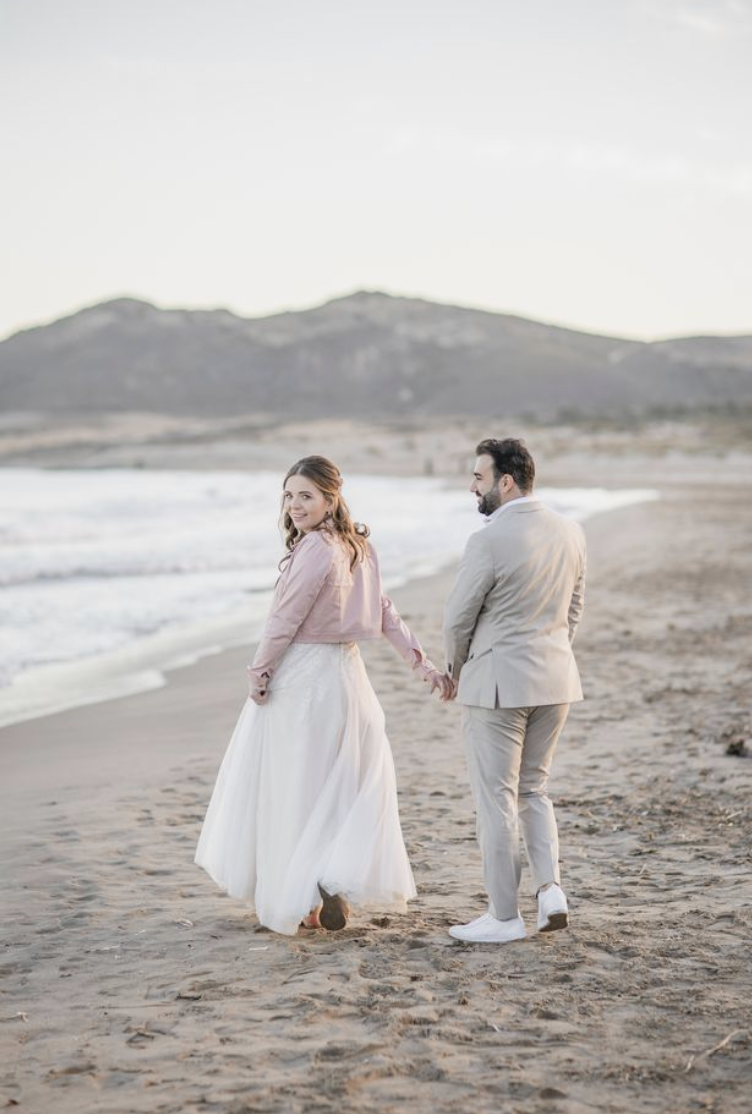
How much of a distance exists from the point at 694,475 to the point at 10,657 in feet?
139

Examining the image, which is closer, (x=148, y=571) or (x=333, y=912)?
(x=333, y=912)

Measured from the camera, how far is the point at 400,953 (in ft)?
14.5

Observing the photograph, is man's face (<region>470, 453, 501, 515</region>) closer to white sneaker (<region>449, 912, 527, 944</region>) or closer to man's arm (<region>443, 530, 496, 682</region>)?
man's arm (<region>443, 530, 496, 682</region>)

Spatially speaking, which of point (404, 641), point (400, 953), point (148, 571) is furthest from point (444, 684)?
point (148, 571)

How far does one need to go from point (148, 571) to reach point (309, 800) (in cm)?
1431

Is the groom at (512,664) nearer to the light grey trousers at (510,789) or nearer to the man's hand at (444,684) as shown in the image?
the light grey trousers at (510,789)

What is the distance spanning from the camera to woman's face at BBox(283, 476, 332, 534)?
4.58 metres

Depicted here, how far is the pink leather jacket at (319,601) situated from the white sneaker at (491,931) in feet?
3.08

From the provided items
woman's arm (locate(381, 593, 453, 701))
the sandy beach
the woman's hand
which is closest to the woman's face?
woman's arm (locate(381, 593, 453, 701))

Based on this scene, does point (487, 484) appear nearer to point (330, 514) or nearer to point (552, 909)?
point (330, 514)

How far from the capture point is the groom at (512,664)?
4.23 meters

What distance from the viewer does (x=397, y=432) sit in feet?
285

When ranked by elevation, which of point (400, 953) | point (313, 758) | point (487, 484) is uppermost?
point (487, 484)

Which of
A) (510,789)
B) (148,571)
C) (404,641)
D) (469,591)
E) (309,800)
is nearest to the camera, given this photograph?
(469,591)
